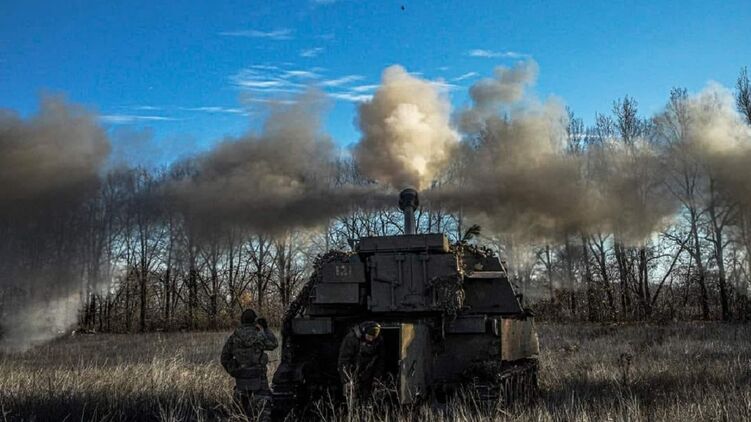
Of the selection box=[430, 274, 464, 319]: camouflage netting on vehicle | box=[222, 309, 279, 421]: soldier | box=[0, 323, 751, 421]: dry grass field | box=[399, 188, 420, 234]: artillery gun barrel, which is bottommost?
box=[0, 323, 751, 421]: dry grass field

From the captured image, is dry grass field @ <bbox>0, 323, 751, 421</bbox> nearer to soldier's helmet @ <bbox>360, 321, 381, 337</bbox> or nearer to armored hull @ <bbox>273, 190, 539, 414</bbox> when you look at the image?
armored hull @ <bbox>273, 190, 539, 414</bbox>

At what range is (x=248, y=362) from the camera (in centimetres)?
881

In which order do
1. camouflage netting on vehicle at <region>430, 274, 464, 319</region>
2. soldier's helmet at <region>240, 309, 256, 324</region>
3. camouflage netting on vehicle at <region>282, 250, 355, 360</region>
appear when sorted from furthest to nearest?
camouflage netting on vehicle at <region>282, 250, 355, 360</region> < camouflage netting on vehicle at <region>430, 274, 464, 319</region> < soldier's helmet at <region>240, 309, 256, 324</region>

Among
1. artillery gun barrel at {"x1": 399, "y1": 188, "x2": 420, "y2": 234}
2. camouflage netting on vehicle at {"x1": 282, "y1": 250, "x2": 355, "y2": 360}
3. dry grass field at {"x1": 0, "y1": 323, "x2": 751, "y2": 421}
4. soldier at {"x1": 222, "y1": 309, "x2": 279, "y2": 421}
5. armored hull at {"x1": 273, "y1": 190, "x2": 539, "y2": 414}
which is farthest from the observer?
artillery gun barrel at {"x1": 399, "y1": 188, "x2": 420, "y2": 234}

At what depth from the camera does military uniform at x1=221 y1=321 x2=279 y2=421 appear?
8.76 metres

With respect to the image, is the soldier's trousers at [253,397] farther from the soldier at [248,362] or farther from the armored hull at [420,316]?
the armored hull at [420,316]

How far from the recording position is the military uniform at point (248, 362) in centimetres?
876

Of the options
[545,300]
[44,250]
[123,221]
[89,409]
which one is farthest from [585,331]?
[89,409]

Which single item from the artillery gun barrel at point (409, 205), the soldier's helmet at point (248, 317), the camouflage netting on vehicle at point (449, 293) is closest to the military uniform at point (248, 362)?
the soldier's helmet at point (248, 317)

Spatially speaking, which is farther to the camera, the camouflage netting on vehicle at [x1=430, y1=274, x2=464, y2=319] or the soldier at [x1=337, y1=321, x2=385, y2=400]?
the camouflage netting on vehicle at [x1=430, y1=274, x2=464, y2=319]

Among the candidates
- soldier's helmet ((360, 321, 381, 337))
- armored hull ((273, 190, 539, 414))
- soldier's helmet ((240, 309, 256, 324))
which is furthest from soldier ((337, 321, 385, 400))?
soldier's helmet ((240, 309, 256, 324))

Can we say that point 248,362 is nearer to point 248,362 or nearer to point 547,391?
point 248,362

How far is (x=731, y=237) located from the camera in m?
29.5

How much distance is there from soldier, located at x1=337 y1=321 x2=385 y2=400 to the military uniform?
3.05 feet
